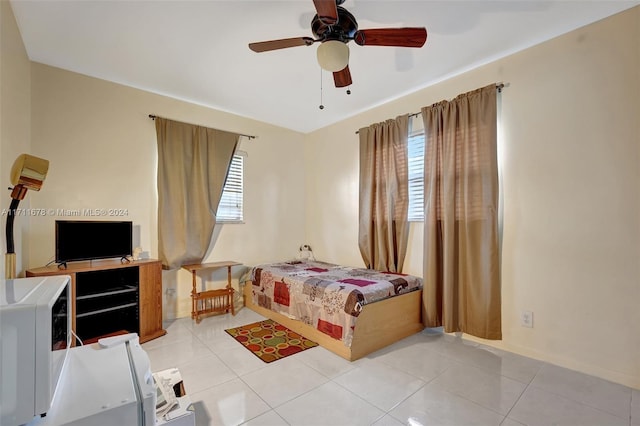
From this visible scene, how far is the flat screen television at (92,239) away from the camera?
2.61m

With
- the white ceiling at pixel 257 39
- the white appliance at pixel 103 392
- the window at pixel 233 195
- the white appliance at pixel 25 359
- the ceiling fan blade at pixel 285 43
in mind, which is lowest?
the white appliance at pixel 103 392

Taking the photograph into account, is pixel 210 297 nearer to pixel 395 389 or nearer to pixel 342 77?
pixel 395 389

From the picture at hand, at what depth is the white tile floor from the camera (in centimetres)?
179

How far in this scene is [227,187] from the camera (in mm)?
4098

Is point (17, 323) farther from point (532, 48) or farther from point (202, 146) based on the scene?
point (532, 48)

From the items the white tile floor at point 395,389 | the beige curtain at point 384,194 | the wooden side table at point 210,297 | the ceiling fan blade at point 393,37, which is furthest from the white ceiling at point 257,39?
the white tile floor at point 395,389

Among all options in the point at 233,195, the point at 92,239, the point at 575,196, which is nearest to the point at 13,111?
the point at 92,239

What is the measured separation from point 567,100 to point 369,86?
70.9 inches

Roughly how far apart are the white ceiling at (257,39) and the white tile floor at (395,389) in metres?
2.73

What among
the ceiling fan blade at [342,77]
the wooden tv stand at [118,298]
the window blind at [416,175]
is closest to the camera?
the ceiling fan blade at [342,77]

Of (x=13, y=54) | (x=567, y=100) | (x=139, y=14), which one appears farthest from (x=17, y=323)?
(x=567, y=100)

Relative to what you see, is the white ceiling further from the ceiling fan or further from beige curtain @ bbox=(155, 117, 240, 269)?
beige curtain @ bbox=(155, 117, 240, 269)

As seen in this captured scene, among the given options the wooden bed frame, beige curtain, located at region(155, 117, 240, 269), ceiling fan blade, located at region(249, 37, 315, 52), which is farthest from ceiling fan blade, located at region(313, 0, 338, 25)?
beige curtain, located at region(155, 117, 240, 269)

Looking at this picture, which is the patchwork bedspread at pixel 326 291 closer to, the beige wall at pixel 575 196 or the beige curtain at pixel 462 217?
the beige curtain at pixel 462 217
